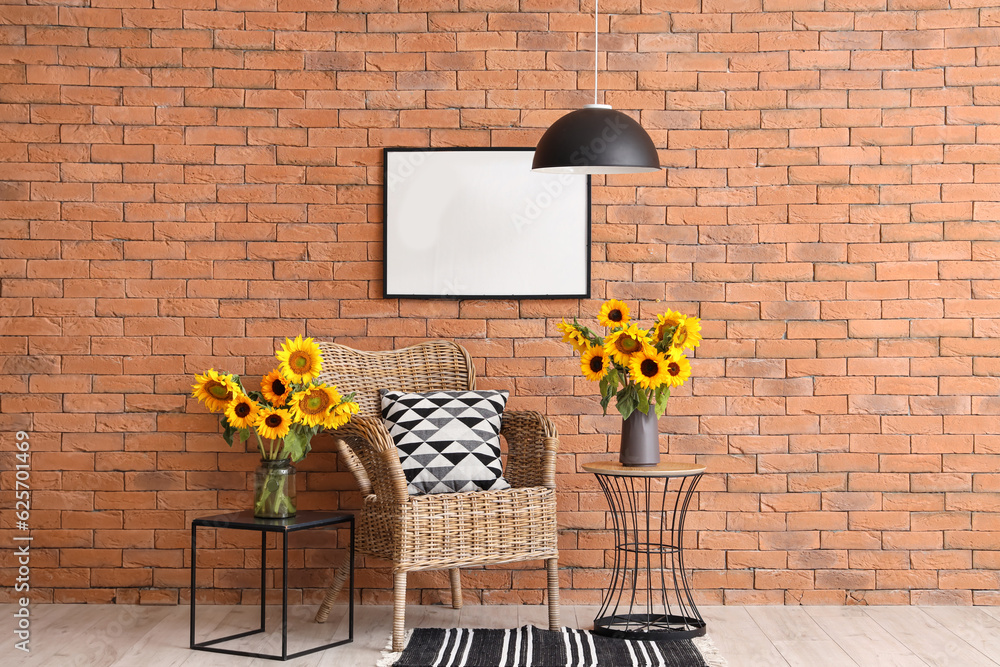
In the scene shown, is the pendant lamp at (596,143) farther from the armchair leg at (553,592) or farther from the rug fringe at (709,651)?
the rug fringe at (709,651)

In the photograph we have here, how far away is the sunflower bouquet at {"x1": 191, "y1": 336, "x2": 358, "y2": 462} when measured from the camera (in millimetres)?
2965

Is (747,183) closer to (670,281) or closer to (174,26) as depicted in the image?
(670,281)

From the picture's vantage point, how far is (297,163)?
3582mm

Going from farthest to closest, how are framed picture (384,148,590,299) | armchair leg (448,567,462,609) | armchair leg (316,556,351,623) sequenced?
framed picture (384,148,590,299), armchair leg (448,567,462,609), armchair leg (316,556,351,623)

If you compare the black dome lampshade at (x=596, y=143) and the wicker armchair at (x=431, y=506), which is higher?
the black dome lampshade at (x=596, y=143)

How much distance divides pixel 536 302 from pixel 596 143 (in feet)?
2.95

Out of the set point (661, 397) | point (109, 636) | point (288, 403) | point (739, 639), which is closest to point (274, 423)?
point (288, 403)

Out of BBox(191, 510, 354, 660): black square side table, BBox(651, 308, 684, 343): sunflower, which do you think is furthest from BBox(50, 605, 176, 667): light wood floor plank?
BBox(651, 308, 684, 343): sunflower

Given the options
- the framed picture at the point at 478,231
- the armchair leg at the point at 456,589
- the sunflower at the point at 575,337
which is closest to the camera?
the sunflower at the point at 575,337

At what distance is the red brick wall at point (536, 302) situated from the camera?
11.6 feet

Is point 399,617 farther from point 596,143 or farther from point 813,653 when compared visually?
point 596,143

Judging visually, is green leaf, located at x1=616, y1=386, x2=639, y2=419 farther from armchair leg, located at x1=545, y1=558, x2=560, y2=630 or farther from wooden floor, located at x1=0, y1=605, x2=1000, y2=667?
wooden floor, located at x1=0, y1=605, x2=1000, y2=667

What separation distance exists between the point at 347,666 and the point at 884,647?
1697 millimetres

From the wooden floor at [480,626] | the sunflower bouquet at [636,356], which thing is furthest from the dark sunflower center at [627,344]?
the wooden floor at [480,626]
